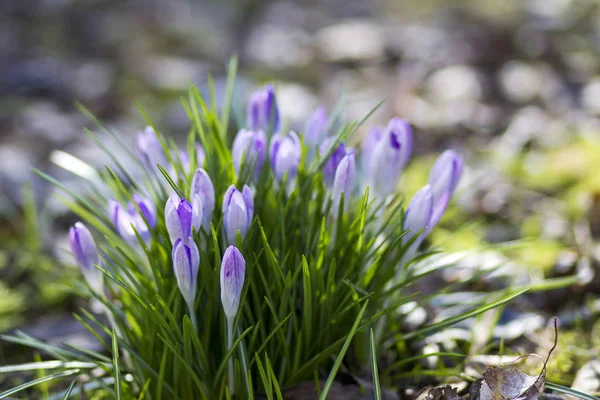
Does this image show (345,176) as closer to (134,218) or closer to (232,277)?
(232,277)

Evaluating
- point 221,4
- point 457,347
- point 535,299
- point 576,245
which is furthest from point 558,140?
point 221,4

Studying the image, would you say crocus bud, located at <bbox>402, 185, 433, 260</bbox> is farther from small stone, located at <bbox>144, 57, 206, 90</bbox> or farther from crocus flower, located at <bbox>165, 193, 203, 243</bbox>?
small stone, located at <bbox>144, 57, 206, 90</bbox>

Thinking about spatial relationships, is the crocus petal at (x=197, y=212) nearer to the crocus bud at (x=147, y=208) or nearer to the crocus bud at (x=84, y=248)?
the crocus bud at (x=147, y=208)

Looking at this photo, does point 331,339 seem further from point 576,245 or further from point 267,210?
point 576,245

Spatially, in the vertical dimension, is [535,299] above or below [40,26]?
below

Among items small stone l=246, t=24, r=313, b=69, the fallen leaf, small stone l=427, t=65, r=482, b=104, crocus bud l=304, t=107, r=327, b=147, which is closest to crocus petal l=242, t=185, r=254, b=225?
crocus bud l=304, t=107, r=327, b=147

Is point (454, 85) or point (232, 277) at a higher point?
point (232, 277)

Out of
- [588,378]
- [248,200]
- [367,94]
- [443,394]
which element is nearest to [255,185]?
[248,200]
